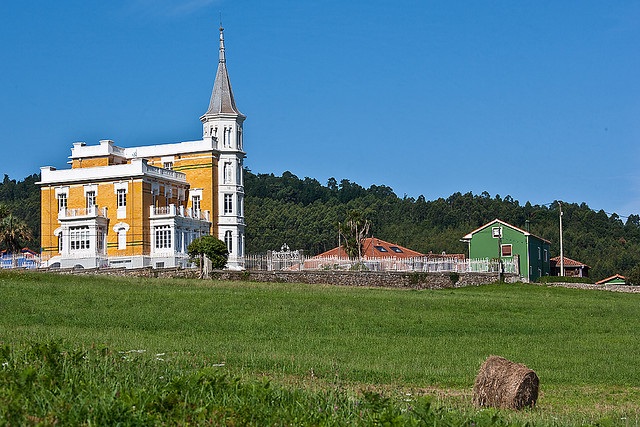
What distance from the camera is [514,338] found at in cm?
2597

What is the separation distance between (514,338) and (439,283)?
32.3 metres

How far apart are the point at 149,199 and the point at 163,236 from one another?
311cm

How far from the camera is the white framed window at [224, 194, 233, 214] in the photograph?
75500 millimetres

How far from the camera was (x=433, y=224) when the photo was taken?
440 feet

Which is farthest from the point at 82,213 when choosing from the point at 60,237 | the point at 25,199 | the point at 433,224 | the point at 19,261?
the point at 433,224

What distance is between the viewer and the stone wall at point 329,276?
54844 millimetres

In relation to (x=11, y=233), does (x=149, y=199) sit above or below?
above

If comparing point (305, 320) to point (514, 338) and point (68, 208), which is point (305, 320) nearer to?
point (514, 338)

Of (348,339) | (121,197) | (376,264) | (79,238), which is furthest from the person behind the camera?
(79,238)

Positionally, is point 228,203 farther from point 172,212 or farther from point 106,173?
point 106,173

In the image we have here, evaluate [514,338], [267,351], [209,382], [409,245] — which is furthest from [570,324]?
[409,245]

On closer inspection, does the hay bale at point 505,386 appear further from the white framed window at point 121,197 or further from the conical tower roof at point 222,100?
the conical tower roof at point 222,100

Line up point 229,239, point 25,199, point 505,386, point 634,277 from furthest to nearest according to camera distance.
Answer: point 25,199 → point 634,277 → point 229,239 → point 505,386

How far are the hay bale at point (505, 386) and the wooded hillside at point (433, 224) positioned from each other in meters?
89.0
